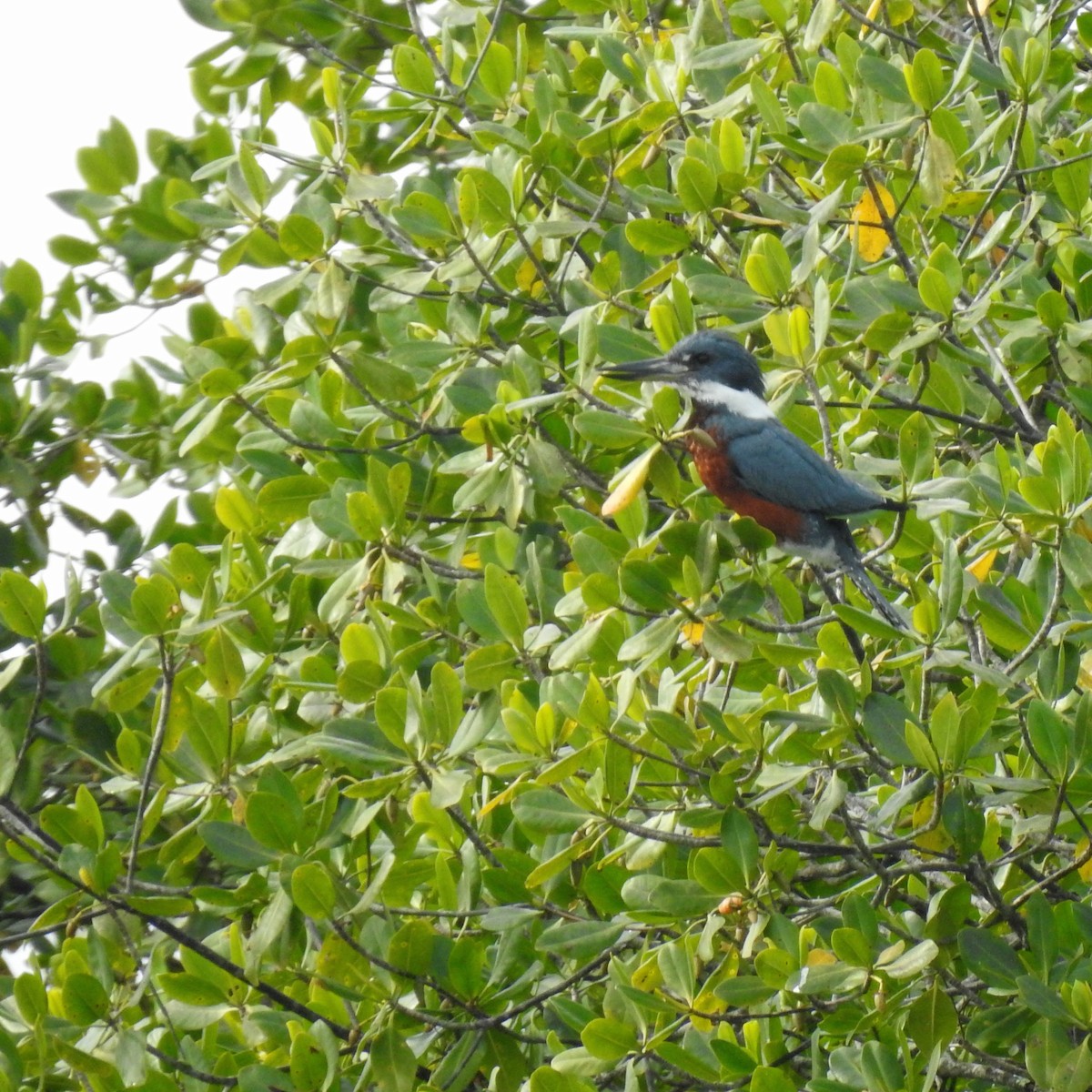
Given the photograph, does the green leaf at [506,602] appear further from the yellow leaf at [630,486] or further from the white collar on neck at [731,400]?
the white collar on neck at [731,400]

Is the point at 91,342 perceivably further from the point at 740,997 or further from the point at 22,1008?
the point at 740,997

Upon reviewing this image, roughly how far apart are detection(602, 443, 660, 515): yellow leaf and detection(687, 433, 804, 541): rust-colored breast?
12.9 inches

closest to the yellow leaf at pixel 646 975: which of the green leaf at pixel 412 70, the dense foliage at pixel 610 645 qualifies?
the dense foliage at pixel 610 645

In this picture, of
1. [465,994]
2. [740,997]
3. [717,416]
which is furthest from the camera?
[717,416]

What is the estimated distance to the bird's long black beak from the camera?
3.27 m

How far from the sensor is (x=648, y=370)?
3.29m

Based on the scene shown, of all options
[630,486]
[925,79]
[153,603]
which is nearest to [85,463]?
[153,603]

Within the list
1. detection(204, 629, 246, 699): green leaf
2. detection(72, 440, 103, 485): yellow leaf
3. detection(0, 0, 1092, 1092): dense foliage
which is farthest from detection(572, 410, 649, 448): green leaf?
detection(72, 440, 103, 485): yellow leaf

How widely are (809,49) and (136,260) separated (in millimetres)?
2233

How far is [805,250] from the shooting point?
312 cm

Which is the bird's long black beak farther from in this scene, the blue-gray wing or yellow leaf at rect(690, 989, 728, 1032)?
yellow leaf at rect(690, 989, 728, 1032)

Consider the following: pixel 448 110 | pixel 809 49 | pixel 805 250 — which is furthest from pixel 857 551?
pixel 448 110

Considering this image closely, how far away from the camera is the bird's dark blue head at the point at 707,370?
10.8 feet

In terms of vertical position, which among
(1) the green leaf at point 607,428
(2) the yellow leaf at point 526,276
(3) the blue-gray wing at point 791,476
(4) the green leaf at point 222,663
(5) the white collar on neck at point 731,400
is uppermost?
(1) the green leaf at point 607,428
